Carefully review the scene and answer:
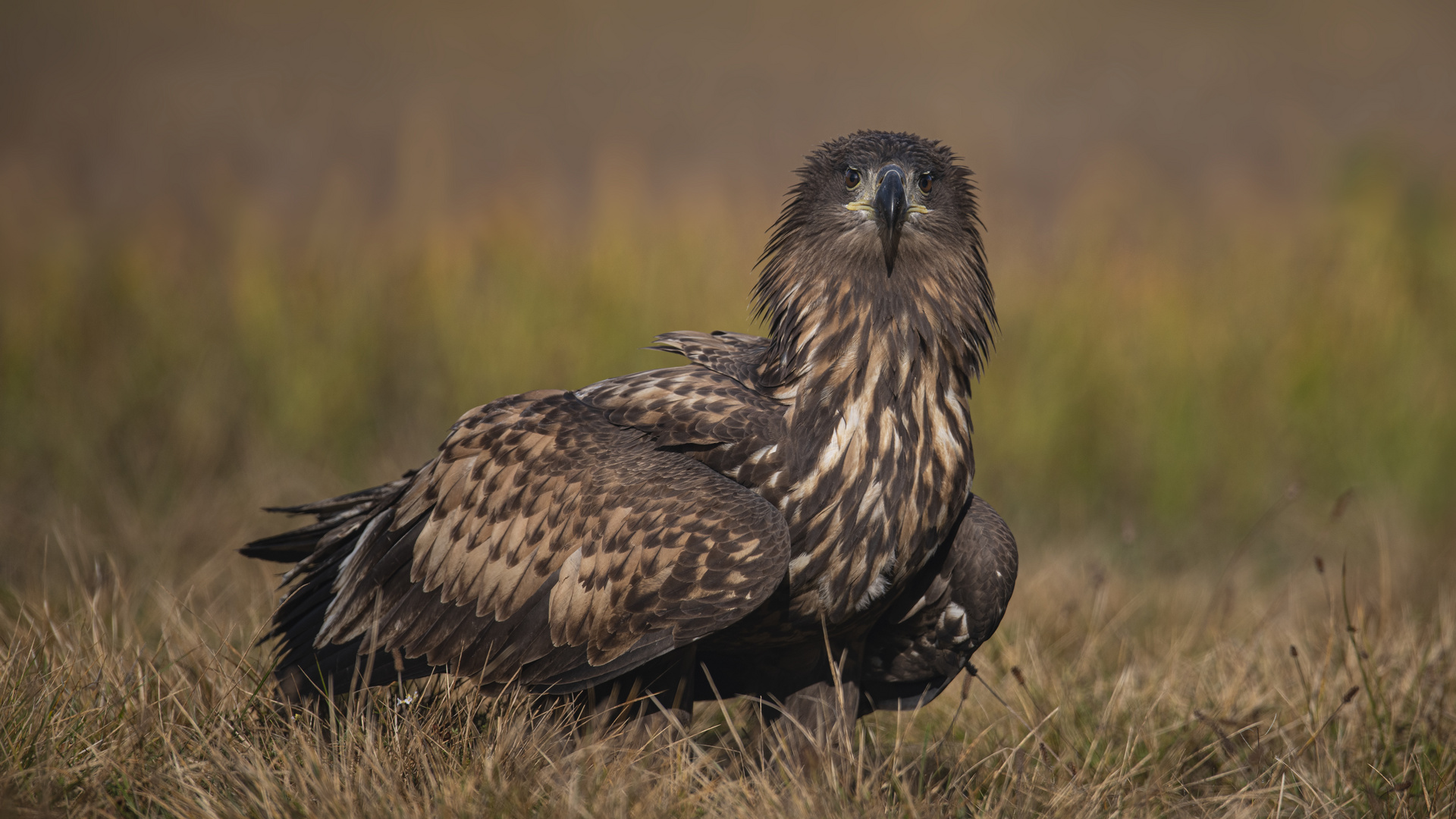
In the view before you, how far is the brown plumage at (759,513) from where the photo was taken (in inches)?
124

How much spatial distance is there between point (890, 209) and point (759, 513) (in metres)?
0.95

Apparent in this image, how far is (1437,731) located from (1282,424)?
468cm

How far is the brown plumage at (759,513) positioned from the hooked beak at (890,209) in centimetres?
1

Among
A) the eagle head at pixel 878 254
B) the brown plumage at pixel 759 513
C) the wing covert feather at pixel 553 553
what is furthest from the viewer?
the eagle head at pixel 878 254

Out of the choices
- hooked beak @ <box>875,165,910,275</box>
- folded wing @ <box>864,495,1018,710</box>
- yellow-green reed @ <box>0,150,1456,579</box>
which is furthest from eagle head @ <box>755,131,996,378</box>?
yellow-green reed @ <box>0,150,1456,579</box>

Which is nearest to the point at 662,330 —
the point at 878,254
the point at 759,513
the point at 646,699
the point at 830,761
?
the point at 878,254

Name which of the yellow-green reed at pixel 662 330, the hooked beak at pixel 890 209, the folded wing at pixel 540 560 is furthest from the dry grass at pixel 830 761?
the yellow-green reed at pixel 662 330

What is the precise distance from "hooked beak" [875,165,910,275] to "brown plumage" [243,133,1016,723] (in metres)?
0.01

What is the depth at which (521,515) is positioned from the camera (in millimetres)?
3406

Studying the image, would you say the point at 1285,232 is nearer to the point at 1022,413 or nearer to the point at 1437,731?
the point at 1022,413

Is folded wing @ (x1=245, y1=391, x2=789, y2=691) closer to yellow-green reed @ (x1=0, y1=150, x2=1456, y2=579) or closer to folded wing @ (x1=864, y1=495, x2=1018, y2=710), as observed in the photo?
folded wing @ (x1=864, y1=495, x2=1018, y2=710)

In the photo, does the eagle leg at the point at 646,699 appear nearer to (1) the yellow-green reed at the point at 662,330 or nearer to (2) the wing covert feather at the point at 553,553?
(2) the wing covert feather at the point at 553,553

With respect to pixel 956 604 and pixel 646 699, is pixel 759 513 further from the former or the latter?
pixel 956 604

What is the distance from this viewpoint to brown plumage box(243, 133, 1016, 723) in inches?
124
